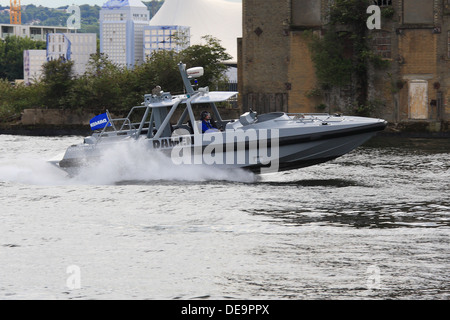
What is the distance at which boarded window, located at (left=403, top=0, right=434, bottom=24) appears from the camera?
39062 mm

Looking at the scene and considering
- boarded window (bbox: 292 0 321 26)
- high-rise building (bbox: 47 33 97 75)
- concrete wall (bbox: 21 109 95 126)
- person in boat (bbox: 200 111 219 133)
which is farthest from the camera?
high-rise building (bbox: 47 33 97 75)

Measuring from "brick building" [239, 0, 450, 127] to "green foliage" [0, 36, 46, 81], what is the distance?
107329 millimetres

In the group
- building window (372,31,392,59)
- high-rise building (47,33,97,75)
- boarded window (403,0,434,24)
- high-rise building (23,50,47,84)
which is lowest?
building window (372,31,392,59)

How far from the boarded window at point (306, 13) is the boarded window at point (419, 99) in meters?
5.42

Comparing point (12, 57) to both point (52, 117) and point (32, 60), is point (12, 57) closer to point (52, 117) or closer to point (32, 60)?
point (32, 60)

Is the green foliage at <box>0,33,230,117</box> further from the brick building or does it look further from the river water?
the river water

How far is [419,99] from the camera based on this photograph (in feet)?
129

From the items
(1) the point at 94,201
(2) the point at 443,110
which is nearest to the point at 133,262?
(1) the point at 94,201

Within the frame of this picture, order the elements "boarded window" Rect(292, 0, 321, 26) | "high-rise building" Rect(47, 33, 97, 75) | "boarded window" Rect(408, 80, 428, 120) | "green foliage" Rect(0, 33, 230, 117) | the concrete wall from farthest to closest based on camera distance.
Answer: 1. "high-rise building" Rect(47, 33, 97, 75)
2. the concrete wall
3. "green foliage" Rect(0, 33, 230, 117)
4. "boarded window" Rect(292, 0, 321, 26)
5. "boarded window" Rect(408, 80, 428, 120)

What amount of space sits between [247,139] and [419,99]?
21871mm

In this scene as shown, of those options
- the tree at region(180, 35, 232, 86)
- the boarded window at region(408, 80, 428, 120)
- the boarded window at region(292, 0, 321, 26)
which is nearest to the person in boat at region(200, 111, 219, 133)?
the boarded window at region(408, 80, 428, 120)

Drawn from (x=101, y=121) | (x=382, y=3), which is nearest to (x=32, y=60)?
(x=382, y=3)

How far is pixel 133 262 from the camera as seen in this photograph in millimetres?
12000

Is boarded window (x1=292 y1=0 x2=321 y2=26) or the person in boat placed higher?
boarded window (x1=292 y1=0 x2=321 y2=26)
